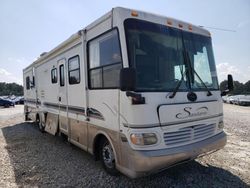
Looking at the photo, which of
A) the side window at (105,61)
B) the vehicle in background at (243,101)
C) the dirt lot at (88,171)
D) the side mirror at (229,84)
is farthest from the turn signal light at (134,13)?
the vehicle in background at (243,101)

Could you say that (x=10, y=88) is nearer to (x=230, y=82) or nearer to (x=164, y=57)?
(x=230, y=82)

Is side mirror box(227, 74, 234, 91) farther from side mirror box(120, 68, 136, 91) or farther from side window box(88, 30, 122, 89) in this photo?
side mirror box(120, 68, 136, 91)

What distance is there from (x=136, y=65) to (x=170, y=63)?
2.29 ft

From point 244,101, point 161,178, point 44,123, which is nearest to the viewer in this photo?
point 161,178

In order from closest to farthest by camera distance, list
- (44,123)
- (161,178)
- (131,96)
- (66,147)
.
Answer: (131,96)
(161,178)
(66,147)
(44,123)

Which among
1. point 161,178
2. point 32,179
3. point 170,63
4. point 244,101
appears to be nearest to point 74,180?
point 32,179

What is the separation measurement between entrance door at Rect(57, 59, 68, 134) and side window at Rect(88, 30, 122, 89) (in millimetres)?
1587

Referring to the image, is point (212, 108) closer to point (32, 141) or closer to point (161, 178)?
point (161, 178)

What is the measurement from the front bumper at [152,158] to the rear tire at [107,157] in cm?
34

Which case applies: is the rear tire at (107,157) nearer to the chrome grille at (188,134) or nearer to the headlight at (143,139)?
the headlight at (143,139)

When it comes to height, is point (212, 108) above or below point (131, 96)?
below

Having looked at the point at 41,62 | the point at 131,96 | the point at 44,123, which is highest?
the point at 41,62

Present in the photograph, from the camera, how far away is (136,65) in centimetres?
361

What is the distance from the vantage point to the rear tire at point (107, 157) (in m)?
4.25
